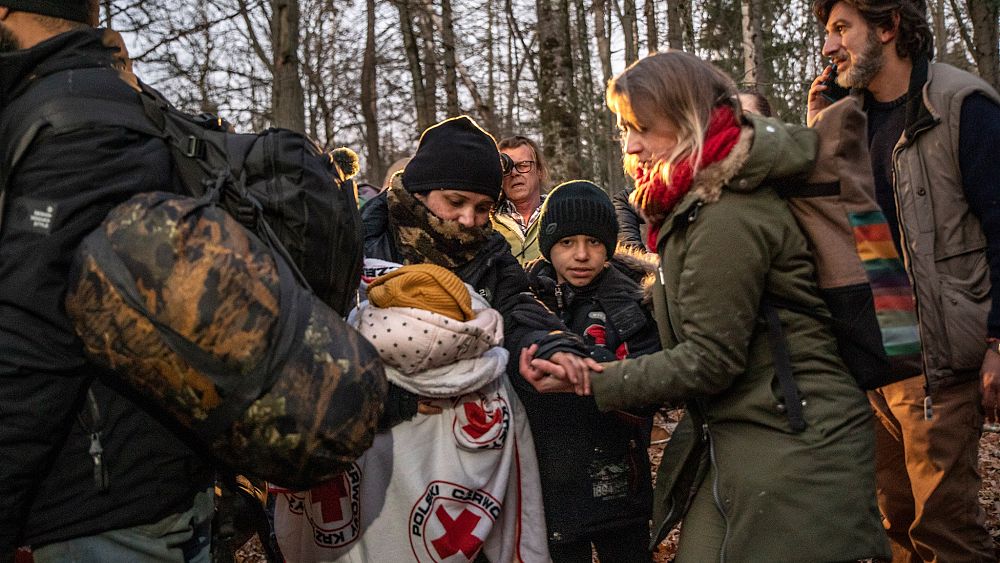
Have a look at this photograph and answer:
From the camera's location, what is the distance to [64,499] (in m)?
1.81

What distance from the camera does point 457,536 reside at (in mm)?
2822

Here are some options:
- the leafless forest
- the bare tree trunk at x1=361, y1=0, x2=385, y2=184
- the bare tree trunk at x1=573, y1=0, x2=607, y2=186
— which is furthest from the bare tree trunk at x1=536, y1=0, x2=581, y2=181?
the bare tree trunk at x1=361, y1=0, x2=385, y2=184

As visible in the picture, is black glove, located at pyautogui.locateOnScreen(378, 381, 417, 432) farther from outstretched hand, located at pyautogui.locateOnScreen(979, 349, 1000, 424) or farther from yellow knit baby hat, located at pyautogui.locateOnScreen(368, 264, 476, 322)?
outstretched hand, located at pyautogui.locateOnScreen(979, 349, 1000, 424)

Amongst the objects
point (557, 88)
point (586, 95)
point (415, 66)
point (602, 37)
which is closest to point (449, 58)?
point (415, 66)

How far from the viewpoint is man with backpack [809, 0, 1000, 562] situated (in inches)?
125

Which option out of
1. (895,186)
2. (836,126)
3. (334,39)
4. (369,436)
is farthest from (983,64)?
(334,39)

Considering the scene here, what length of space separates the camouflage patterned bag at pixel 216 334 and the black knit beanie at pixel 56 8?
1.84 ft

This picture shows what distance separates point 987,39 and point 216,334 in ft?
39.9

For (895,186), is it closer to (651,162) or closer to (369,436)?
(651,162)

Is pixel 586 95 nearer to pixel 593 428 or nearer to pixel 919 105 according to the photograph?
pixel 919 105

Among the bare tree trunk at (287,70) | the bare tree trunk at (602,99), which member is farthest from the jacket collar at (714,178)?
the bare tree trunk at (602,99)

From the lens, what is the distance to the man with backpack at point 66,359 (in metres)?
1.70

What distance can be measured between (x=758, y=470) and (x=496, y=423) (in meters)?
0.91

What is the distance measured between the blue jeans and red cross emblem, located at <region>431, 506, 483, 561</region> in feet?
3.01
